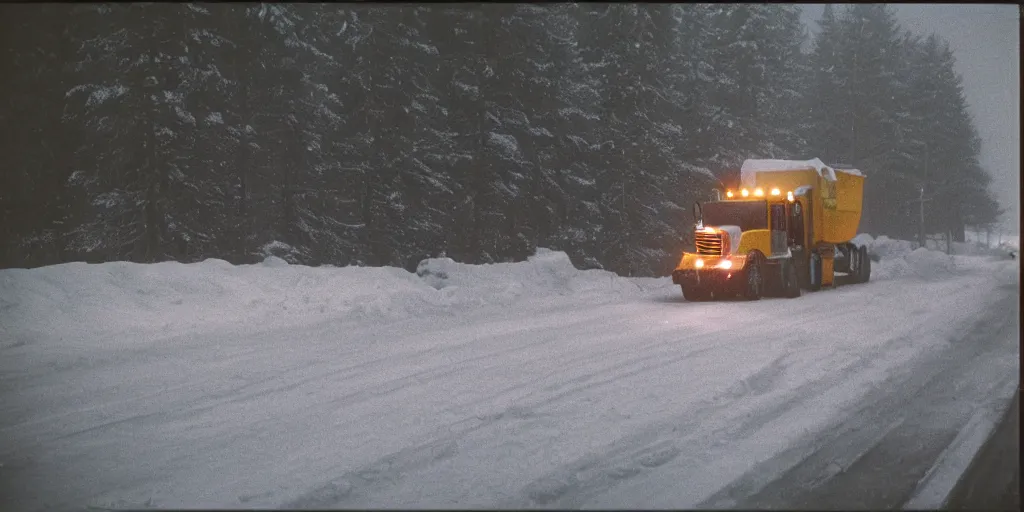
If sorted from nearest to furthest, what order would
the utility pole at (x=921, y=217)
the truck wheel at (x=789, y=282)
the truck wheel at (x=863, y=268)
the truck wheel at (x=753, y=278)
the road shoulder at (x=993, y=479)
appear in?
the road shoulder at (x=993, y=479)
the truck wheel at (x=753, y=278)
the truck wheel at (x=789, y=282)
the truck wheel at (x=863, y=268)
the utility pole at (x=921, y=217)

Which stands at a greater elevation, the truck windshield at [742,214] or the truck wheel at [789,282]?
the truck windshield at [742,214]

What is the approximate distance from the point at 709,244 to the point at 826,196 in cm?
583

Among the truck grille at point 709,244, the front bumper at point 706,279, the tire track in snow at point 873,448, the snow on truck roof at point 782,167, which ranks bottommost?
the tire track in snow at point 873,448

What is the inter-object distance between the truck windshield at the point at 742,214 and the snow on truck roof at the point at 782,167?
3.10 meters

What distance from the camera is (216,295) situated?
47.3 feet

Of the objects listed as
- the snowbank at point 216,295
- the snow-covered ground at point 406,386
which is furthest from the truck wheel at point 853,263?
the snowbank at point 216,295

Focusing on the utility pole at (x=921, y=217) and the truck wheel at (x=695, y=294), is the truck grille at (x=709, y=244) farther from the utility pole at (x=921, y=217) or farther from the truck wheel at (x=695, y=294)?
the utility pole at (x=921, y=217)

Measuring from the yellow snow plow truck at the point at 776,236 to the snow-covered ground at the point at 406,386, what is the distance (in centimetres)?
144

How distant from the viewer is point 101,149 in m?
21.8

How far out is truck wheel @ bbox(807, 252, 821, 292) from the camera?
69.3 feet

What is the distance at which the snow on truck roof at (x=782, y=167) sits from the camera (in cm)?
2167

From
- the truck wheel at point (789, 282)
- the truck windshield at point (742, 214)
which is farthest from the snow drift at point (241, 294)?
the truck wheel at point (789, 282)

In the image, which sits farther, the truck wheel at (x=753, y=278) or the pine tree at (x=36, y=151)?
the pine tree at (x=36, y=151)

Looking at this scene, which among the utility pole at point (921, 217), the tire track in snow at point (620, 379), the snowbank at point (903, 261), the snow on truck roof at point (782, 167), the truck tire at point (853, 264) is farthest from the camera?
the utility pole at point (921, 217)
